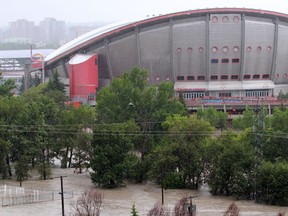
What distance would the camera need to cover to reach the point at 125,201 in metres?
34.9

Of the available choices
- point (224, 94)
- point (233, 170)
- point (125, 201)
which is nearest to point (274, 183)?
point (233, 170)

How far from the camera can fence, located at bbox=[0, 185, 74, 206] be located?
111 ft

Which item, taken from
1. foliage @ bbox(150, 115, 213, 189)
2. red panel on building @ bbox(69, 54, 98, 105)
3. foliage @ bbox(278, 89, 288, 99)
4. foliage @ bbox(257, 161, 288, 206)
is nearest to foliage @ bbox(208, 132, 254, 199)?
foliage @ bbox(257, 161, 288, 206)

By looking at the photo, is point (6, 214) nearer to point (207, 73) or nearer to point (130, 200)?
point (130, 200)

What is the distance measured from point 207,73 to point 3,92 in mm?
20770

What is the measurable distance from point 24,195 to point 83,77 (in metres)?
36.0

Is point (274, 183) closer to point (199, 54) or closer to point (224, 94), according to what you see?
point (199, 54)

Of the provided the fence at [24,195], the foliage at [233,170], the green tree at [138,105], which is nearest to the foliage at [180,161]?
the foliage at [233,170]

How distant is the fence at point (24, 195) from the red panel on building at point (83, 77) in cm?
3294

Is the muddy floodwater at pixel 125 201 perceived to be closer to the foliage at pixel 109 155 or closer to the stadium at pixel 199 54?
the foliage at pixel 109 155

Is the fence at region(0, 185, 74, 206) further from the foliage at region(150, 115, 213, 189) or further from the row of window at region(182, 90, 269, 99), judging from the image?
the row of window at region(182, 90, 269, 99)

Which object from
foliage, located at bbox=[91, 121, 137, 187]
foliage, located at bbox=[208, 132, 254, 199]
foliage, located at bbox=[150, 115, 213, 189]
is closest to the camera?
foliage, located at bbox=[208, 132, 254, 199]

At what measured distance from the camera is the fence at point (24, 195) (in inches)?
1337

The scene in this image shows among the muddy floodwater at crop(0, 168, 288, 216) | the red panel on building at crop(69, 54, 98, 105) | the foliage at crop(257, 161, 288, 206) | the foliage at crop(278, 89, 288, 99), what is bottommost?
the muddy floodwater at crop(0, 168, 288, 216)
